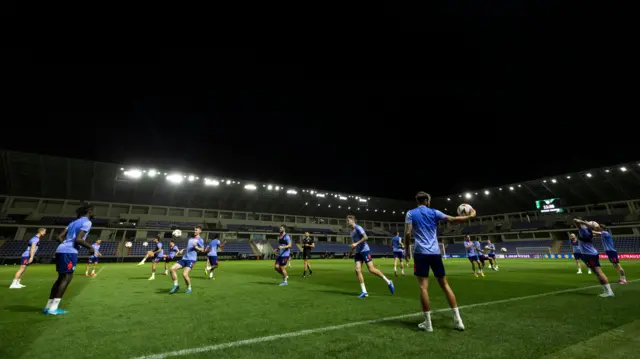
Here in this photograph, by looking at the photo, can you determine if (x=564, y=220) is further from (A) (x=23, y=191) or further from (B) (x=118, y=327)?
(A) (x=23, y=191)

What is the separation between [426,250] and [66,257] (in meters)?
8.06

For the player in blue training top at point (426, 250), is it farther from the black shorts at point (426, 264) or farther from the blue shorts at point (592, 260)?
the blue shorts at point (592, 260)

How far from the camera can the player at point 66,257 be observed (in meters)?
6.04

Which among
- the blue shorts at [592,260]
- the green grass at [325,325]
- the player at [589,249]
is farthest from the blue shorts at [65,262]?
the blue shorts at [592,260]

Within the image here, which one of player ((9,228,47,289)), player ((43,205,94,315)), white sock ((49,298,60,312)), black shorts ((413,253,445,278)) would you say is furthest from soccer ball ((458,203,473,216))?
player ((9,228,47,289))

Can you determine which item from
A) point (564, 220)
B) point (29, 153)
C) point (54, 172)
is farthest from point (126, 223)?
point (564, 220)

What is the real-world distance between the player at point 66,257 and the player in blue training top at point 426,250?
7199 mm

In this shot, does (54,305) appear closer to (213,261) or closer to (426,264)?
(426,264)

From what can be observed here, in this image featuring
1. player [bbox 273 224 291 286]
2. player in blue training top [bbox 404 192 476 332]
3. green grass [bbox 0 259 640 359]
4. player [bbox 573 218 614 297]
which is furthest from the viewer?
player [bbox 273 224 291 286]

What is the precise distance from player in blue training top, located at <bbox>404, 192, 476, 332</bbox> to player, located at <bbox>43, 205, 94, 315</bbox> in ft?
23.6

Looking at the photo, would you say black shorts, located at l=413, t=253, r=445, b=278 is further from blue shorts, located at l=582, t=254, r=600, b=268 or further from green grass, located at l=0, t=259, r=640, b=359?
blue shorts, located at l=582, t=254, r=600, b=268

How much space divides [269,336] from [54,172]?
171 feet

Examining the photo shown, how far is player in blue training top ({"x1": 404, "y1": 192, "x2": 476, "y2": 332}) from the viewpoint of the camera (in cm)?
445

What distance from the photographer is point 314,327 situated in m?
4.61
